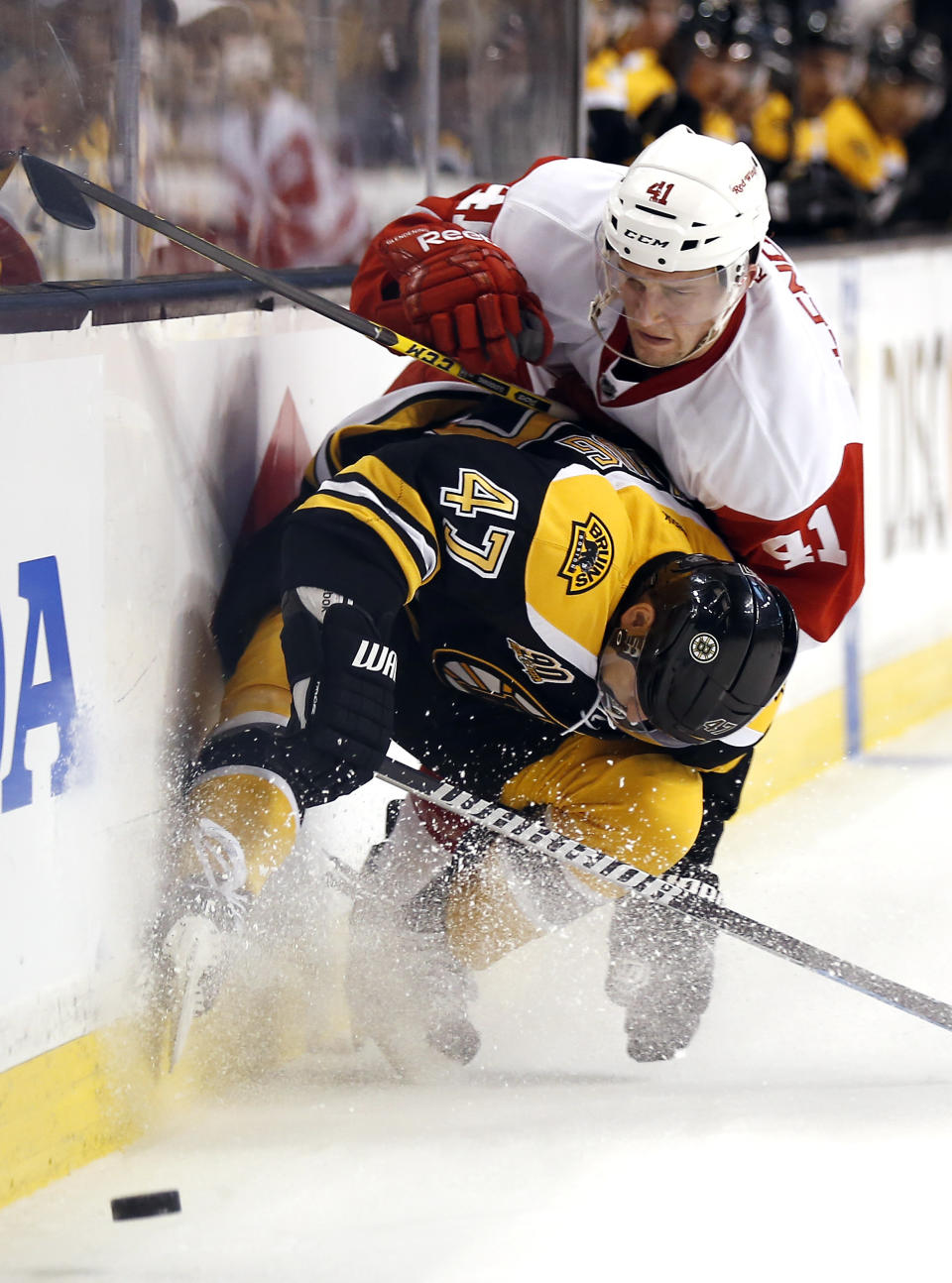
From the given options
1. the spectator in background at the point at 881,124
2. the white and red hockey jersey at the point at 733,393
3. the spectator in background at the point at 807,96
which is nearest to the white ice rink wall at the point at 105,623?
the white and red hockey jersey at the point at 733,393

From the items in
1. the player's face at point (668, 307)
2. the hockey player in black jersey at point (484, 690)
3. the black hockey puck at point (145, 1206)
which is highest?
the player's face at point (668, 307)

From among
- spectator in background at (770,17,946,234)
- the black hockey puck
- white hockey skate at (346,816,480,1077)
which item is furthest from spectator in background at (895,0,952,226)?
the black hockey puck

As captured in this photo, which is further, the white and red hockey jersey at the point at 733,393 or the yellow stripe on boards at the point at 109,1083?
the white and red hockey jersey at the point at 733,393

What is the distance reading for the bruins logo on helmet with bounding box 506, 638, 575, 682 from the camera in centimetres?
236

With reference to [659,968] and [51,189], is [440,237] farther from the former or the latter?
[659,968]

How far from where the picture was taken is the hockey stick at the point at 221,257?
7.41ft

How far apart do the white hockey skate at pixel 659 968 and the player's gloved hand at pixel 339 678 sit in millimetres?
651

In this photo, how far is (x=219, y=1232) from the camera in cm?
204

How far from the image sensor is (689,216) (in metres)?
2.13

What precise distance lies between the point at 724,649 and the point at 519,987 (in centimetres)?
76

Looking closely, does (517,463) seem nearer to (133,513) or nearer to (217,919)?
(133,513)

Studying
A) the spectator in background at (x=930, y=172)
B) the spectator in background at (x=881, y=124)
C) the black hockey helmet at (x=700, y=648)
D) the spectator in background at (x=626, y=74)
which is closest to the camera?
the black hockey helmet at (x=700, y=648)

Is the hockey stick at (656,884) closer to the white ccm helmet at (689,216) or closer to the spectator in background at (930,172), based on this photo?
the white ccm helmet at (689,216)

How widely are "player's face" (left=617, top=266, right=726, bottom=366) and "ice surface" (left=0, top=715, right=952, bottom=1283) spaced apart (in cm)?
96
